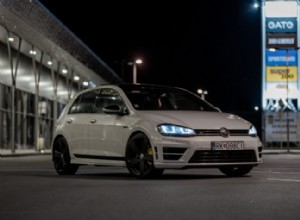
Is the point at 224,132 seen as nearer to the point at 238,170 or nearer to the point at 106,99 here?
the point at 238,170

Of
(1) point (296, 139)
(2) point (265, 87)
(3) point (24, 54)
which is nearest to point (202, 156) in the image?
(3) point (24, 54)

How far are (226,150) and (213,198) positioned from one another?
3.37 m

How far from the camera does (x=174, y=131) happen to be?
11.6 meters

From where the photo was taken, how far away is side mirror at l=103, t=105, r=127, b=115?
12523 millimetres

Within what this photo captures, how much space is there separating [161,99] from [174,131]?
1.63 meters

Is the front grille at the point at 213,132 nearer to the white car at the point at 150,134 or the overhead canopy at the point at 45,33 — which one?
the white car at the point at 150,134

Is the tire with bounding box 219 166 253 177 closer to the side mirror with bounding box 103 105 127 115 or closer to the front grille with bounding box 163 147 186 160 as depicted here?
the front grille with bounding box 163 147 186 160

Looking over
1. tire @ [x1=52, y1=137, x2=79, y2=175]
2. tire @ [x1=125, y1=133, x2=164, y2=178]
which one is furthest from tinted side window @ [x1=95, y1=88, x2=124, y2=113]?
tire @ [x1=125, y1=133, x2=164, y2=178]

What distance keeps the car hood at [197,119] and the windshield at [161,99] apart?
0.59m

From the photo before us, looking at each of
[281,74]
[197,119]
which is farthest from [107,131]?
[281,74]

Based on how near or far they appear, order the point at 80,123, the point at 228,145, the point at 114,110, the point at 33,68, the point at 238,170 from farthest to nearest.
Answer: the point at 33,68
the point at 80,123
the point at 238,170
the point at 114,110
the point at 228,145

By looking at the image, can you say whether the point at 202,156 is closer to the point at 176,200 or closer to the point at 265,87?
the point at 176,200

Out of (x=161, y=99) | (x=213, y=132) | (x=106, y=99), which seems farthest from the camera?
(x=106, y=99)

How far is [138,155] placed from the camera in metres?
11.9
